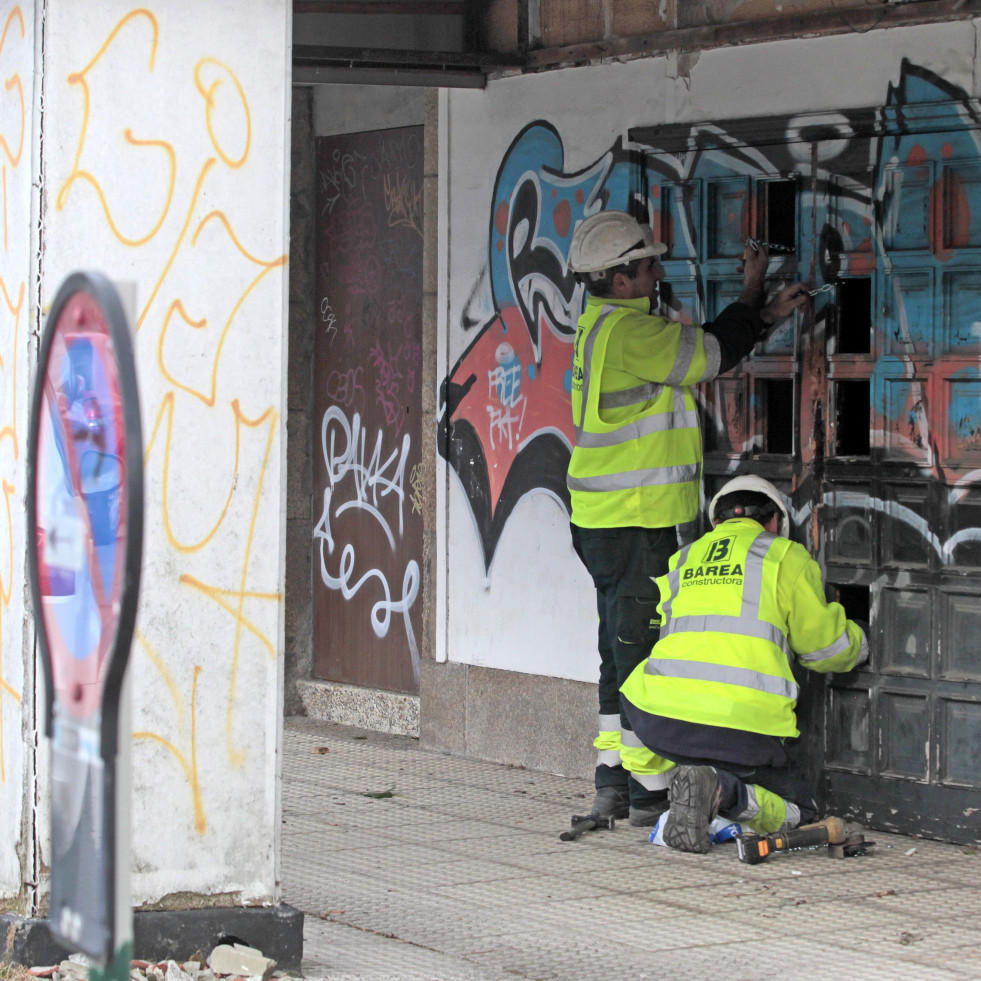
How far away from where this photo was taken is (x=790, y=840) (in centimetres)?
606

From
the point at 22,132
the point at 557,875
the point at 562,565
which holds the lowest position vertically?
the point at 557,875

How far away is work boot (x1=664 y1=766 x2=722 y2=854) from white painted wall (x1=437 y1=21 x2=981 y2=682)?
1.39 metres

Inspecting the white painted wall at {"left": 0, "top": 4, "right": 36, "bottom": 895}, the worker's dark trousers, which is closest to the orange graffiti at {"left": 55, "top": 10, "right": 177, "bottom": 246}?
the white painted wall at {"left": 0, "top": 4, "right": 36, "bottom": 895}

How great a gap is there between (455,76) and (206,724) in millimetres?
4147

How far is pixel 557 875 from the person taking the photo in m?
5.99

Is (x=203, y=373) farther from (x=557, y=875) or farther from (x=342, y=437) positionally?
(x=342, y=437)

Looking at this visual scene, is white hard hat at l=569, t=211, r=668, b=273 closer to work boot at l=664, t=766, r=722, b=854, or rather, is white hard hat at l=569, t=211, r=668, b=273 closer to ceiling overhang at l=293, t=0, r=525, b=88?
ceiling overhang at l=293, t=0, r=525, b=88

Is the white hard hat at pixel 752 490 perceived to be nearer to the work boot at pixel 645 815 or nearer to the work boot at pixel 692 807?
the work boot at pixel 692 807

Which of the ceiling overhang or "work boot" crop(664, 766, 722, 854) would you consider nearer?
"work boot" crop(664, 766, 722, 854)

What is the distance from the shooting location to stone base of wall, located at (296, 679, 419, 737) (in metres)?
8.88

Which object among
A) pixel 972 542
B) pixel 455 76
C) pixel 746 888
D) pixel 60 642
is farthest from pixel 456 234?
pixel 60 642

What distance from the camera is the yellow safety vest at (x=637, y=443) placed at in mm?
6633

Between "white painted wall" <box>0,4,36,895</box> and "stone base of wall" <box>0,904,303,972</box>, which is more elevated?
"white painted wall" <box>0,4,36,895</box>

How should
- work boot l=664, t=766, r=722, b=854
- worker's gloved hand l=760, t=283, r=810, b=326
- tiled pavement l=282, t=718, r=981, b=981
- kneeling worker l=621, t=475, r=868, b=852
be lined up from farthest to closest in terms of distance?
worker's gloved hand l=760, t=283, r=810, b=326
kneeling worker l=621, t=475, r=868, b=852
work boot l=664, t=766, r=722, b=854
tiled pavement l=282, t=718, r=981, b=981
